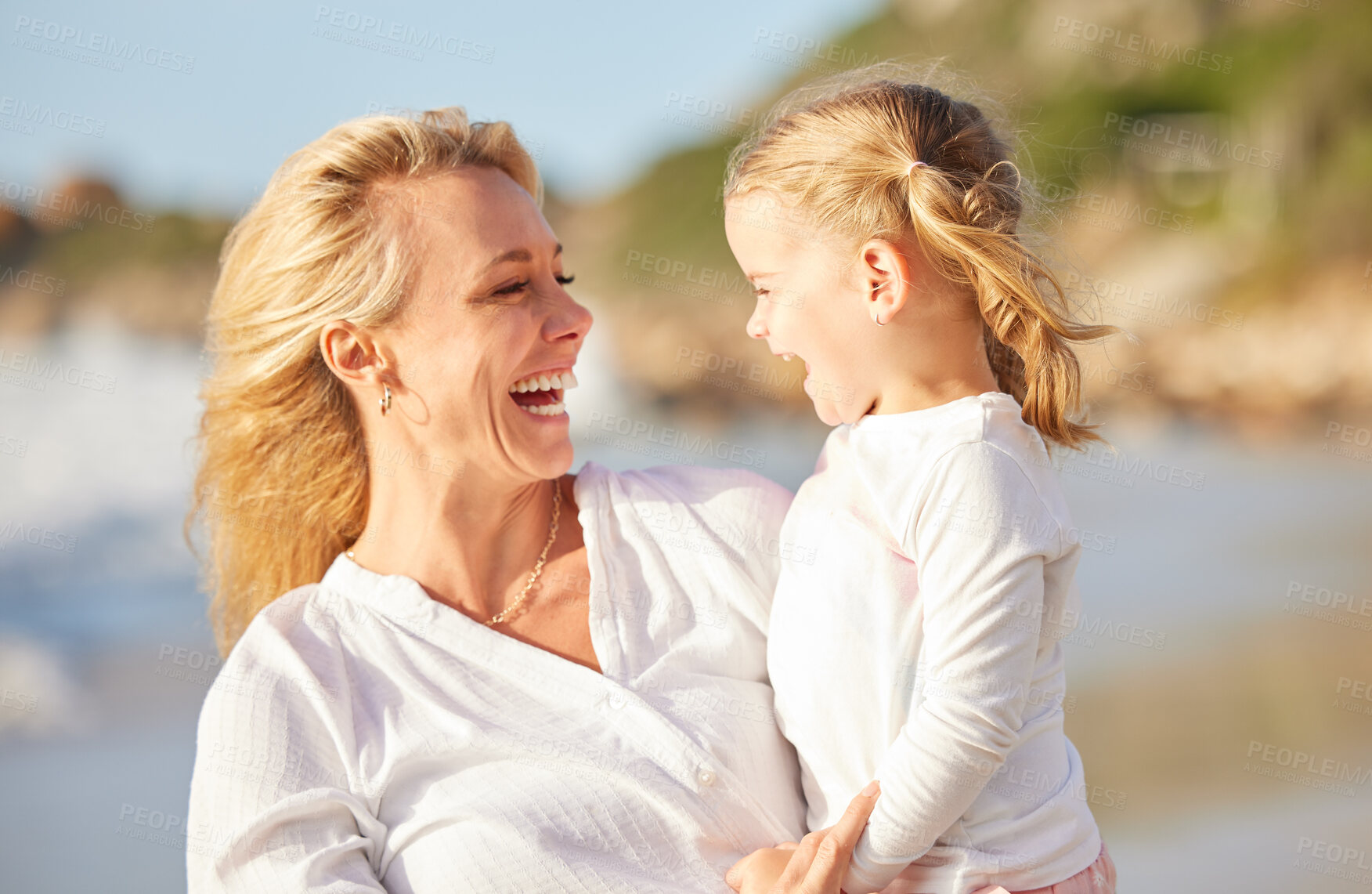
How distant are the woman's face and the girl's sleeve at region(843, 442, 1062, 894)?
2.19ft

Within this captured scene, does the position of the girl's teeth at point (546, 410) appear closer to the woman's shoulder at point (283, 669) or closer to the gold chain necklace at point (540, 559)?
the gold chain necklace at point (540, 559)

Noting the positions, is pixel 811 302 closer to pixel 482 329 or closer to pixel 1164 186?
pixel 482 329

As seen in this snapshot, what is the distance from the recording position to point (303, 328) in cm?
175

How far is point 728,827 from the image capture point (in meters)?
1.45

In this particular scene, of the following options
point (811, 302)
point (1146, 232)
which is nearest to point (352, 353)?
point (811, 302)

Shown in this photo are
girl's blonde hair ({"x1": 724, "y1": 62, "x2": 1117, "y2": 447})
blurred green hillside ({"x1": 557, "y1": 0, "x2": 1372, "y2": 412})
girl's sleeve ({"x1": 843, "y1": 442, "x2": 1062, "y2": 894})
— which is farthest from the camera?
blurred green hillside ({"x1": 557, "y1": 0, "x2": 1372, "y2": 412})

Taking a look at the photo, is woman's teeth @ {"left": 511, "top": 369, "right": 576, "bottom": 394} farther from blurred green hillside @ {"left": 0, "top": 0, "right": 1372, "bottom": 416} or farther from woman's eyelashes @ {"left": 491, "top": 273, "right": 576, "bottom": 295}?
blurred green hillside @ {"left": 0, "top": 0, "right": 1372, "bottom": 416}

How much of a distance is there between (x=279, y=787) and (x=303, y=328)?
0.72 meters

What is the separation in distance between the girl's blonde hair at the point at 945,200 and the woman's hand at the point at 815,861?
0.53 metres

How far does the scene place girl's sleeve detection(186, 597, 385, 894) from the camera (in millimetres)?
1368

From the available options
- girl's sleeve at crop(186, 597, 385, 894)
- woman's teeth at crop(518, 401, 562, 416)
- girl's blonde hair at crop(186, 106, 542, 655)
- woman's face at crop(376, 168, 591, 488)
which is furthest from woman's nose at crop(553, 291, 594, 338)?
girl's sleeve at crop(186, 597, 385, 894)

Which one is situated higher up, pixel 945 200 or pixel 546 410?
pixel 945 200

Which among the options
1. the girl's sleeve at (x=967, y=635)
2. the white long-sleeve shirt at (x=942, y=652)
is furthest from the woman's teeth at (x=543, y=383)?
the girl's sleeve at (x=967, y=635)

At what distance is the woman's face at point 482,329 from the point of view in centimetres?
168
